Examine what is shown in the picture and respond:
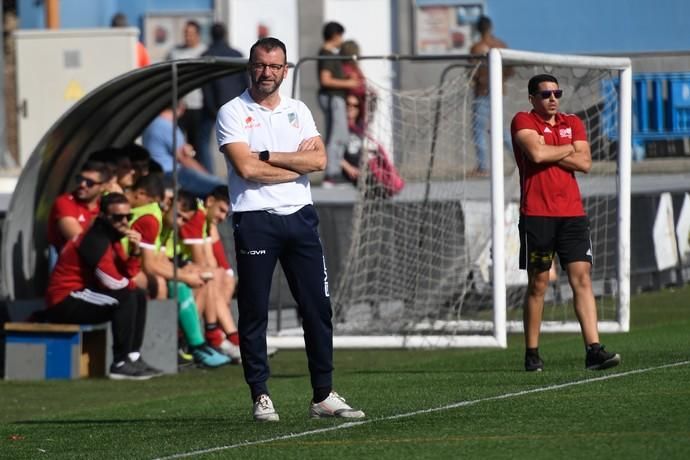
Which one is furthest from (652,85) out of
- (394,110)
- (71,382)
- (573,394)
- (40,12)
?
(573,394)

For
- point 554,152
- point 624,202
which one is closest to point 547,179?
point 554,152

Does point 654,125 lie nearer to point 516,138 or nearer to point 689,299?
point 689,299

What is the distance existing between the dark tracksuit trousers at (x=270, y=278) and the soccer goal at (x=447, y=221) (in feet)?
21.5

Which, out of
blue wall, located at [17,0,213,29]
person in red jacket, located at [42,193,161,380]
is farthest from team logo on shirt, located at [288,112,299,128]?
blue wall, located at [17,0,213,29]

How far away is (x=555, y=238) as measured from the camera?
12.6 metres

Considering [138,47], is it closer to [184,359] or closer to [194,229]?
[194,229]

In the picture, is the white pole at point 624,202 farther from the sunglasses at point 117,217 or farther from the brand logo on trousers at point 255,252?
the brand logo on trousers at point 255,252

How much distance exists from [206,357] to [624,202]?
3.89m

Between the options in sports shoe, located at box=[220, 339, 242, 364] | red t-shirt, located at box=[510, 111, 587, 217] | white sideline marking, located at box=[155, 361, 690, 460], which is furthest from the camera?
sports shoe, located at box=[220, 339, 242, 364]

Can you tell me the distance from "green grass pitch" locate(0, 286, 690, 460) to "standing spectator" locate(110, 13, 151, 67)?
35.9 feet

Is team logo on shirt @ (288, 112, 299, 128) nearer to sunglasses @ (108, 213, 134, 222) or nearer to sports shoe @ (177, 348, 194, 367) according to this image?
sunglasses @ (108, 213, 134, 222)

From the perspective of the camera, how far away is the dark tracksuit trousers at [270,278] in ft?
32.6

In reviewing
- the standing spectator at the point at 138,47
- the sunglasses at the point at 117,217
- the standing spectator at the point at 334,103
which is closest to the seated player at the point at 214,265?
the sunglasses at the point at 117,217

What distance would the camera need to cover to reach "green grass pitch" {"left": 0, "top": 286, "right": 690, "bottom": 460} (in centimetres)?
872
